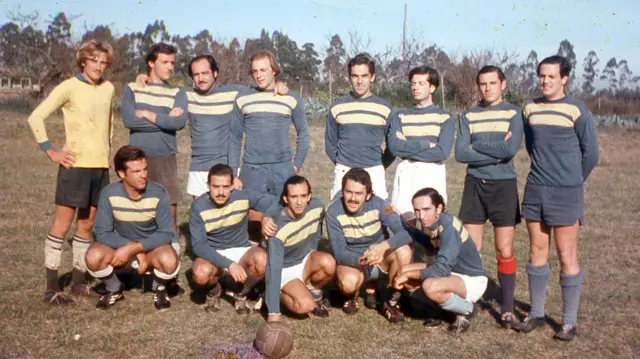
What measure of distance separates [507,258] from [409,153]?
1076 millimetres

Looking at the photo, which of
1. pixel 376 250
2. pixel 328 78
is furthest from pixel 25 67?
pixel 376 250

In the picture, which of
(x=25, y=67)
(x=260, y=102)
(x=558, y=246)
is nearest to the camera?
(x=558, y=246)

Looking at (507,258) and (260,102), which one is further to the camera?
(260,102)

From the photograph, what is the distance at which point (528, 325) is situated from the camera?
4.38m

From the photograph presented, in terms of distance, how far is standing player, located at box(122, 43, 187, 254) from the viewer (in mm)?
4930

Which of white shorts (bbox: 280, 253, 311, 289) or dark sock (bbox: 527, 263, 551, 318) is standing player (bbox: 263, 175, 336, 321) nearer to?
white shorts (bbox: 280, 253, 311, 289)

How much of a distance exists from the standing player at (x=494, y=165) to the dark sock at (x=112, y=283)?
2736mm

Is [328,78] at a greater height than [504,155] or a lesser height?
greater

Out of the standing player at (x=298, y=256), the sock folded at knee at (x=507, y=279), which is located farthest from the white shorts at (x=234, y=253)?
the sock folded at knee at (x=507, y=279)

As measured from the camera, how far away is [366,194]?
4.56 metres

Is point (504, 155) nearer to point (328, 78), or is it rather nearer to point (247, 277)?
point (247, 277)

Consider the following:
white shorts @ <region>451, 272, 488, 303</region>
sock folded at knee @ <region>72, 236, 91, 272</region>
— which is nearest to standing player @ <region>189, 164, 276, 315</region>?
sock folded at knee @ <region>72, 236, 91, 272</region>

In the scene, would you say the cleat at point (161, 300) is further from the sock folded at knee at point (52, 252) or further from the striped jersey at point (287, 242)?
the striped jersey at point (287, 242)

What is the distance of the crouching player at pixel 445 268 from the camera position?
4234mm
